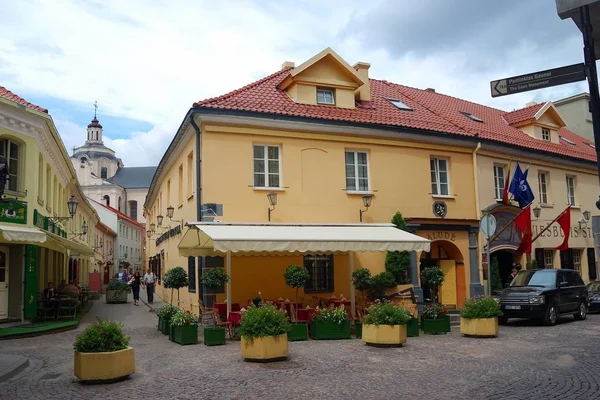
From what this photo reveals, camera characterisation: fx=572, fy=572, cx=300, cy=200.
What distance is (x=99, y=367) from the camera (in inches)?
340

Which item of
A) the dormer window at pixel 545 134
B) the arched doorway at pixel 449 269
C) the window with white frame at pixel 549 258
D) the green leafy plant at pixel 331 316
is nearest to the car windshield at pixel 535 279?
the arched doorway at pixel 449 269

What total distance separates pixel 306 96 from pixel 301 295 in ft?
21.5

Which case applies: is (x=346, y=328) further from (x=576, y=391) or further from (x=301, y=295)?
(x=576, y=391)

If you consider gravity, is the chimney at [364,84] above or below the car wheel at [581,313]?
above

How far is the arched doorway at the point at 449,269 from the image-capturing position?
66.4 ft

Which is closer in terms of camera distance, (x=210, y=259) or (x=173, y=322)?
(x=173, y=322)

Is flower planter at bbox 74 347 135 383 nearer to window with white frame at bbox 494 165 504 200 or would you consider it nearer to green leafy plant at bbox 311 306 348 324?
green leafy plant at bbox 311 306 348 324

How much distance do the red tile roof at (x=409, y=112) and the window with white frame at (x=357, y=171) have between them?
1.14 m

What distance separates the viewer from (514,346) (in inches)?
484

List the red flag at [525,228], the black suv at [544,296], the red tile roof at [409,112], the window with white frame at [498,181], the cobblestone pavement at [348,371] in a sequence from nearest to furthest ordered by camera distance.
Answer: the cobblestone pavement at [348,371] < the black suv at [544,296] < the red tile roof at [409,112] < the red flag at [525,228] < the window with white frame at [498,181]

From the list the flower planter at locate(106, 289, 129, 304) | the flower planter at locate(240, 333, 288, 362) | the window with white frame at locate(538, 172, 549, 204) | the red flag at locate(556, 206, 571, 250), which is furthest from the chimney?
the flower planter at locate(106, 289, 129, 304)

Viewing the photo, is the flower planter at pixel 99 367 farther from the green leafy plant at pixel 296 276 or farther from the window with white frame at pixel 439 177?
the window with white frame at pixel 439 177

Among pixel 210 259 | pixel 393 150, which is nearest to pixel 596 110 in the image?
pixel 210 259

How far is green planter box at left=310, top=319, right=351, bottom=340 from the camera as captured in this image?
44.7 feet
